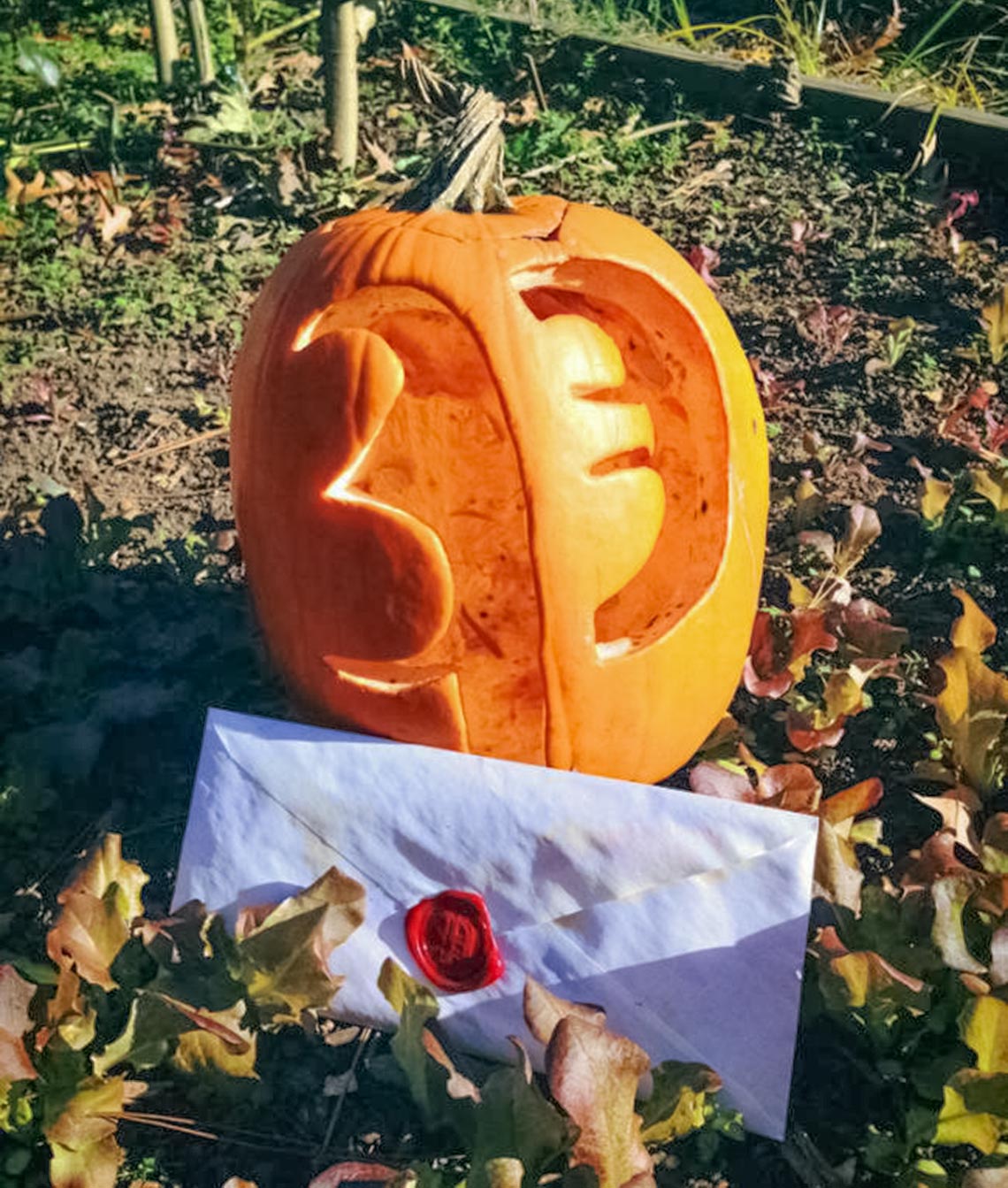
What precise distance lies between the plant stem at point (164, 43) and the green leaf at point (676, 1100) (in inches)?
134

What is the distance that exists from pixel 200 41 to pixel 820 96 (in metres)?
1.90

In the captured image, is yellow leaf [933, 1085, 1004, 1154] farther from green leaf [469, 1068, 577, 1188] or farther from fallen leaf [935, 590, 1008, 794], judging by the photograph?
fallen leaf [935, 590, 1008, 794]

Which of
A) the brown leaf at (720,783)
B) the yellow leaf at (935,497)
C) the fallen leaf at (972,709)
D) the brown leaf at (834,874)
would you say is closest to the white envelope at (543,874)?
the brown leaf at (834,874)

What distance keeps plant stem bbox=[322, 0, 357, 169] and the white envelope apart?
2.25 m

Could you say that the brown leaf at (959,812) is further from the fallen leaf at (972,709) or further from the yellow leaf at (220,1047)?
the yellow leaf at (220,1047)

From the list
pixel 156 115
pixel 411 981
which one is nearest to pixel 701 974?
pixel 411 981

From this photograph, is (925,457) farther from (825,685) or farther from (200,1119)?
(200,1119)

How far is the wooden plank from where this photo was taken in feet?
12.0

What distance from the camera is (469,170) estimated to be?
5.90ft

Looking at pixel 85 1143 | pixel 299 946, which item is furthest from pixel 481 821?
pixel 85 1143

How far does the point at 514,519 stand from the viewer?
1875 millimetres

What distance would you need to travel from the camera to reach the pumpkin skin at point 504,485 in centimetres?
167

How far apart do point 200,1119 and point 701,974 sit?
0.66m

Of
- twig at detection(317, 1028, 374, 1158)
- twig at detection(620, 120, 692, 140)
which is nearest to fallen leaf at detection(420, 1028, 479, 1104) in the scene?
twig at detection(317, 1028, 374, 1158)
